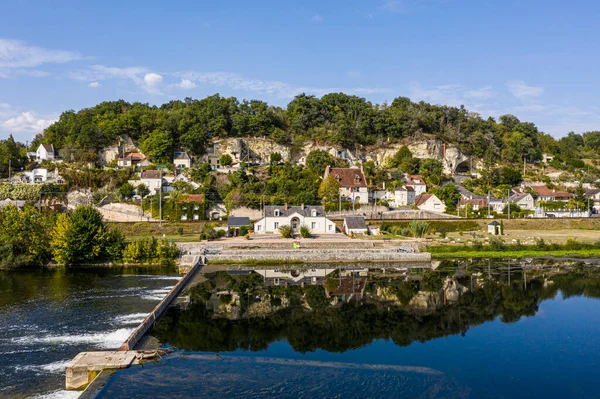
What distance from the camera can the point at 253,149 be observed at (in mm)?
66688

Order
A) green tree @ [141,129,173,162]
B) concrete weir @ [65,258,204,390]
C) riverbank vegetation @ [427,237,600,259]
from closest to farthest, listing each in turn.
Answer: concrete weir @ [65,258,204,390] < riverbank vegetation @ [427,237,600,259] < green tree @ [141,129,173,162]

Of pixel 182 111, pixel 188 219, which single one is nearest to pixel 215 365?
pixel 188 219

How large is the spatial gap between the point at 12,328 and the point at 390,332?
15494 millimetres

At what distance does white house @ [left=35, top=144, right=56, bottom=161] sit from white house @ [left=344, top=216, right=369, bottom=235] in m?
41.8

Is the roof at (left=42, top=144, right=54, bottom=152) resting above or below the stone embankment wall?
above

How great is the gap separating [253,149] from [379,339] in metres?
51.0

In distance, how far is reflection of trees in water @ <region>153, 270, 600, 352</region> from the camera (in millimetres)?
17984

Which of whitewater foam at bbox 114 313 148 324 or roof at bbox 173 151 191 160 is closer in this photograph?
whitewater foam at bbox 114 313 148 324

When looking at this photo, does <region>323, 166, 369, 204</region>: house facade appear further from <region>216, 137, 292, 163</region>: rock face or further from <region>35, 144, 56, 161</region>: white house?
<region>35, 144, 56, 161</region>: white house

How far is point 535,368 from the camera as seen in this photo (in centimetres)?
1548

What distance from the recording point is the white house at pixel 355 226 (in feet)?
135

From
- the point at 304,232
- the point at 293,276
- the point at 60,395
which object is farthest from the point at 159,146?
the point at 60,395

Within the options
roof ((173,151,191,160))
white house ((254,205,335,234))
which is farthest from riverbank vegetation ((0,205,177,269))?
roof ((173,151,191,160))

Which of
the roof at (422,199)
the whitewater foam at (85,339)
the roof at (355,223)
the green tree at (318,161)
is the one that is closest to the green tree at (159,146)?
the green tree at (318,161)
